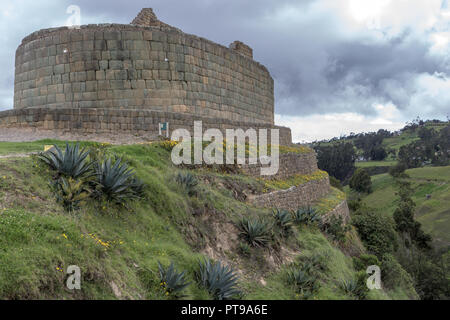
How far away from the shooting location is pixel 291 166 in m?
16.9

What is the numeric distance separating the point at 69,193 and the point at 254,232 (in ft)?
14.0

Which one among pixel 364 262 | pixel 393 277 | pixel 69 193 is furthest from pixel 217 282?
pixel 393 277

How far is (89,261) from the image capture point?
188 inches

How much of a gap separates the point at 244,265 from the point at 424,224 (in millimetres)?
42663

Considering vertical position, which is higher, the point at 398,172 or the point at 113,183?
the point at 398,172

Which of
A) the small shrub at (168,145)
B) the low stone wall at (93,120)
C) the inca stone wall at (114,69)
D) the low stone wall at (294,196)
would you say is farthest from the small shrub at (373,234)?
the small shrub at (168,145)

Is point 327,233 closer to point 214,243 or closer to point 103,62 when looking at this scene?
point 214,243

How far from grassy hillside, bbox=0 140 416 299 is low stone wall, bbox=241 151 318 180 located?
243 centimetres

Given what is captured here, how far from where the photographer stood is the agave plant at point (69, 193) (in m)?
5.82

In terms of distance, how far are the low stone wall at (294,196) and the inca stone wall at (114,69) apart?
529 centimetres

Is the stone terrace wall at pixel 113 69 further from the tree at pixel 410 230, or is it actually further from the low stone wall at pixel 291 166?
the tree at pixel 410 230

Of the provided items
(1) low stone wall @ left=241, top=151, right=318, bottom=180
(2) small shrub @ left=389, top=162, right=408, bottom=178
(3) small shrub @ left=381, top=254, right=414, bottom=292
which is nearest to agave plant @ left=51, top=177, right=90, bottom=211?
(1) low stone wall @ left=241, top=151, right=318, bottom=180

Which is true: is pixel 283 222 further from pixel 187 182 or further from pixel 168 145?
pixel 168 145

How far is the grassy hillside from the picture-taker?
438 centimetres
